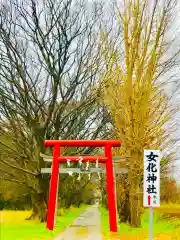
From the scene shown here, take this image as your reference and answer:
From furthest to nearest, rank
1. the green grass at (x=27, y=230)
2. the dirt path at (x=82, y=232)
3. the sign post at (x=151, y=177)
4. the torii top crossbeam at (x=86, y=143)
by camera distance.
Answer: the torii top crossbeam at (x=86, y=143)
the dirt path at (x=82, y=232)
the green grass at (x=27, y=230)
the sign post at (x=151, y=177)

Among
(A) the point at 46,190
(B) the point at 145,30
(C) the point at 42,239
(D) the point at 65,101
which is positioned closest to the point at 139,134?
(B) the point at 145,30

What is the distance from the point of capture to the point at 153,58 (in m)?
17.8

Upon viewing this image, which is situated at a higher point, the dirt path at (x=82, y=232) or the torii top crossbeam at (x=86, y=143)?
the torii top crossbeam at (x=86, y=143)

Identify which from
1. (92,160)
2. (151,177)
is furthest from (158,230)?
(151,177)

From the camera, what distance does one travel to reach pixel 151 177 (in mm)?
11984

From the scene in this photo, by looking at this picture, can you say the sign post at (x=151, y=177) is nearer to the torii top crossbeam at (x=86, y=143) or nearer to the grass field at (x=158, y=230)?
the grass field at (x=158, y=230)

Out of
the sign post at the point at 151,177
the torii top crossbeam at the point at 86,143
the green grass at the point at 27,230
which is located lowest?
the green grass at the point at 27,230

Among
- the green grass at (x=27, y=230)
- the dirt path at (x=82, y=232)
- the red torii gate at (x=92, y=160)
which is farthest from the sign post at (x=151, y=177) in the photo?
the red torii gate at (x=92, y=160)

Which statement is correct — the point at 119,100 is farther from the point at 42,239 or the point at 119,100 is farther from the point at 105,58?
the point at 42,239

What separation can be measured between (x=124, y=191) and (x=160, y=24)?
873 cm

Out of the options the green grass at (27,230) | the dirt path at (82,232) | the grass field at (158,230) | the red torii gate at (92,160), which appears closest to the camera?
the green grass at (27,230)

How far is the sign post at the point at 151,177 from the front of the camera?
1147 centimetres

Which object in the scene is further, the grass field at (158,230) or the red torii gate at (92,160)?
the red torii gate at (92,160)

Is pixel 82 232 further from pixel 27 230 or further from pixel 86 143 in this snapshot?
pixel 86 143
